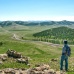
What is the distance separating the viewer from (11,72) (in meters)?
24.1

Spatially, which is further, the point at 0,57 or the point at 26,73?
the point at 0,57

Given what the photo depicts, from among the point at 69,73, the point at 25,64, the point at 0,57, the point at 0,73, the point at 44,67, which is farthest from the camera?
the point at 0,57

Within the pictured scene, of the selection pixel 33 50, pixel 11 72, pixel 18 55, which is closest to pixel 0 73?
pixel 11 72

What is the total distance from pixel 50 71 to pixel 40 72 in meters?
1.03

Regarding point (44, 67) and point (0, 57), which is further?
point (0, 57)

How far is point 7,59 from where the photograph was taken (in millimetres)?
36969

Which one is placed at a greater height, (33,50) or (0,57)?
(0,57)

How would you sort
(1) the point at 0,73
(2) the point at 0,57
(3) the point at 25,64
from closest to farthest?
(1) the point at 0,73
(3) the point at 25,64
(2) the point at 0,57

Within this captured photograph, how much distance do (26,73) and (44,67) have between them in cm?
265

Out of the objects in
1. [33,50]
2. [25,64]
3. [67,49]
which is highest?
[67,49]

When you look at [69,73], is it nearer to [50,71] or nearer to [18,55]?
[50,71]

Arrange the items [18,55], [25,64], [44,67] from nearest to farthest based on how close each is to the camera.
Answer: [44,67]
[25,64]
[18,55]

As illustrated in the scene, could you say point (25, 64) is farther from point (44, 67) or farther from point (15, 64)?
point (44, 67)

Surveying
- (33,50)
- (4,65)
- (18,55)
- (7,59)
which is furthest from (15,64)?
(33,50)
